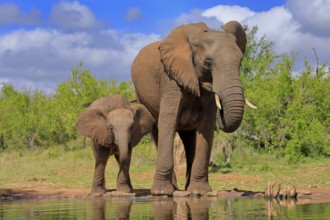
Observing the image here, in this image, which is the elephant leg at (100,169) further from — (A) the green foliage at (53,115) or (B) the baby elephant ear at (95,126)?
(A) the green foliage at (53,115)

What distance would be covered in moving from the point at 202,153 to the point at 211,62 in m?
1.52

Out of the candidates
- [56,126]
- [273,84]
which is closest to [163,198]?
[273,84]

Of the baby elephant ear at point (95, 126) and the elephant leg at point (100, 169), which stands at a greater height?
the baby elephant ear at point (95, 126)

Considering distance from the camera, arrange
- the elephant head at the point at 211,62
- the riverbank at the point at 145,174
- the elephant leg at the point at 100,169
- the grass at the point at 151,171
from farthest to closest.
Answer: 1. the grass at the point at 151,171
2. the riverbank at the point at 145,174
3. the elephant leg at the point at 100,169
4. the elephant head at the point at 211,62

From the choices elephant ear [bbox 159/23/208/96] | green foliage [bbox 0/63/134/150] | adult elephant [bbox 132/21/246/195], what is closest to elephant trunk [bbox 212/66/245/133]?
adult elephant [bbox 132/21/246/195]

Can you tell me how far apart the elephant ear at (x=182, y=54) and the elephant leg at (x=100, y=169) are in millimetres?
2834

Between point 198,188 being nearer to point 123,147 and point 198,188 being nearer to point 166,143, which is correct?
point 166,143

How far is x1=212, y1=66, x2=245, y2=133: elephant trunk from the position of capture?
921 cm

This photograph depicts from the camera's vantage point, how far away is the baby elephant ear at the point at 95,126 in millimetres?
12766

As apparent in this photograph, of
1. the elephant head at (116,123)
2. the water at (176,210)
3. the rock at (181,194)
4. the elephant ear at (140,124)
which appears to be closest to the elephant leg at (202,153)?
the rock at (181,194)

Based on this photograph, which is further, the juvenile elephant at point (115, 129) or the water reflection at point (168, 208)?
the juvenile elephant at point (115, 129)

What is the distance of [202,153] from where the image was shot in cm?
1072

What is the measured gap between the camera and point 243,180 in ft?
51.9

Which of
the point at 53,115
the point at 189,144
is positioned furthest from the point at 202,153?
the point at 53,115
